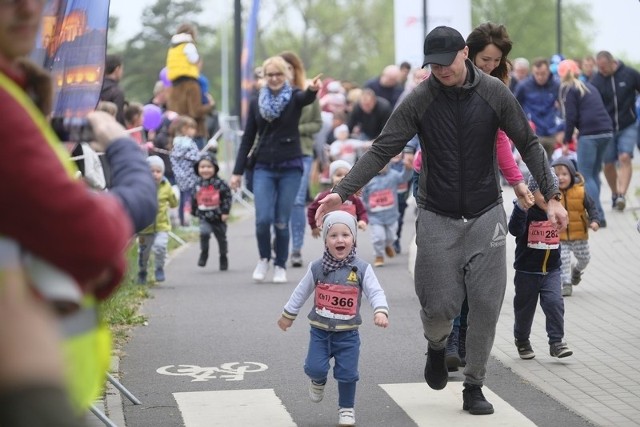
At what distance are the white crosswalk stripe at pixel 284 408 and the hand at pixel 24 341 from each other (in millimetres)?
4804

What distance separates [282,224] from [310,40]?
66.3 metres

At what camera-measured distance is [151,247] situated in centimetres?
1415

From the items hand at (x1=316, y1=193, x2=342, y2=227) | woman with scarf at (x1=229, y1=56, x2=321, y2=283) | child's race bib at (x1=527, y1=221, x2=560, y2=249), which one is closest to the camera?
hand at (x1=316, y1=193, x2=342, y2=227)

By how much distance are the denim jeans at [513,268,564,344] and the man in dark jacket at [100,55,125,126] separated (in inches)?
219

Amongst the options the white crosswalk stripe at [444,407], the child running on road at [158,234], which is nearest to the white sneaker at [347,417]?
the white crosswalk stripe at [444,407]

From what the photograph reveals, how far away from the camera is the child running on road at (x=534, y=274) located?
924 cm

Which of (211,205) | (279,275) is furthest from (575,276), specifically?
(211,205)

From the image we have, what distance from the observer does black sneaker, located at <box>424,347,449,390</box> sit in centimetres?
775

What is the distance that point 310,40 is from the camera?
79250 millimetres

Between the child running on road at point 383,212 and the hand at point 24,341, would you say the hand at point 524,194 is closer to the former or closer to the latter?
the hand at point 24,341

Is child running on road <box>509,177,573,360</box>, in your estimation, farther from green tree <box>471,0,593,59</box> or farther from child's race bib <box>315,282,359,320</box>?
green tree <box>471,0,593,59</box>

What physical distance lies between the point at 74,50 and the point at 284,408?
2249mm

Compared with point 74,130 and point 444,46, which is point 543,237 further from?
point 74,130

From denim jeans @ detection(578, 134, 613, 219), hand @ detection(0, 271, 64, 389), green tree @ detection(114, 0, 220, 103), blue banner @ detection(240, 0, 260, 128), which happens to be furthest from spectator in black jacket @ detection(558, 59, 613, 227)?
green tree @ detection(114, 0, 220, 103)
